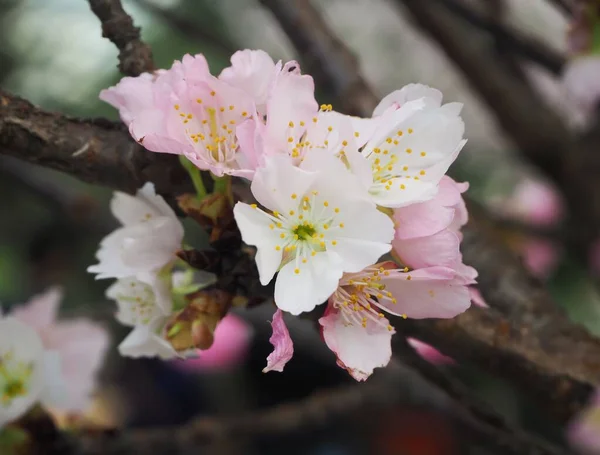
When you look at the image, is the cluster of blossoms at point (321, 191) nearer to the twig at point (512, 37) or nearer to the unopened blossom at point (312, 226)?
the unopened blossom at point (312, 226)

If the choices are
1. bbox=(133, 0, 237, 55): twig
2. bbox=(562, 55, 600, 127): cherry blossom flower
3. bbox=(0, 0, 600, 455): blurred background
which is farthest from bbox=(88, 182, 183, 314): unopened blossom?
bbox=(562, 55, 600, 127): cherry blossom flower

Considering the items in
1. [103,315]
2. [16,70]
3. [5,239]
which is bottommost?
[5,239]

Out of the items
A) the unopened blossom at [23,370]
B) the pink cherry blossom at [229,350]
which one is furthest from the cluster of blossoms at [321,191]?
the pink cherry blossom at [229,350]

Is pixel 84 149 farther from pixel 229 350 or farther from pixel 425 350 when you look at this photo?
pixel 229 350

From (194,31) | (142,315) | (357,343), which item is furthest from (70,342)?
(194,31)

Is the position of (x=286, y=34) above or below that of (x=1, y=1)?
above

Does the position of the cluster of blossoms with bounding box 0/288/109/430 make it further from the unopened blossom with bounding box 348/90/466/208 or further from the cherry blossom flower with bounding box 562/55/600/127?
the cherry blossom flower with bounding box 562/55/600/127

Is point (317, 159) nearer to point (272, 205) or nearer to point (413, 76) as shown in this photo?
point (272, 205)

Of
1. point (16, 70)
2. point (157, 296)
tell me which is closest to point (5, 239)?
point (16, 70)
